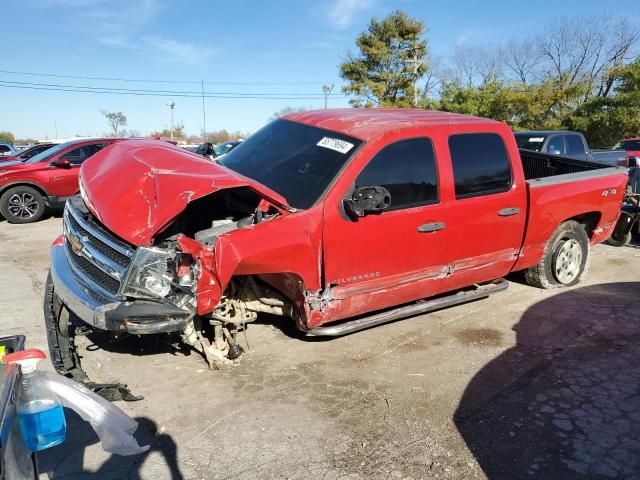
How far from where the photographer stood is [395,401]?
3.60 metres

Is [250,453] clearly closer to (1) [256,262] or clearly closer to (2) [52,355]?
(1) [256,262]

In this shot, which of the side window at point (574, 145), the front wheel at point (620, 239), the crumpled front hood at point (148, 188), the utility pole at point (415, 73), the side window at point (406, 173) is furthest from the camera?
the utility pole at point (415, 73)

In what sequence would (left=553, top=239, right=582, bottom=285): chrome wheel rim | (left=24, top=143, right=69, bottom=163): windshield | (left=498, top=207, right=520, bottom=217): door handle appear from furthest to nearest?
(left=24, top=143, right=69, bottom=163): windshield → (left=553, top=239, right=582, bottom=285): chrome wheel rim → (left=498, top=207, right=520, bottom=217): door handle

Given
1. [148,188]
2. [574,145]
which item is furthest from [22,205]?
[574,145]

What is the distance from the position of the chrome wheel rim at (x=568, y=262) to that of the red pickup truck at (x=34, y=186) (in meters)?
9.14

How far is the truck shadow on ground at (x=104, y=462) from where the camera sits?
2.80m

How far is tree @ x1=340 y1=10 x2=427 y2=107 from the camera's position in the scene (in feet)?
110

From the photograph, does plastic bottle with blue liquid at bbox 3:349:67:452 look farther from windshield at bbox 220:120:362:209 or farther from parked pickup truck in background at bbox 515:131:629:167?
parked pickup truck in background at bbox 515:131:629:167

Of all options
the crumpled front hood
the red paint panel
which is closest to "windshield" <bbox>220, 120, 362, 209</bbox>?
the crumpled front hood

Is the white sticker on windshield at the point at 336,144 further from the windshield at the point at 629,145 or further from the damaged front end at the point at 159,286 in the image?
the windshield at the point at 629,145

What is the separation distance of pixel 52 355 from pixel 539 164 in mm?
6267

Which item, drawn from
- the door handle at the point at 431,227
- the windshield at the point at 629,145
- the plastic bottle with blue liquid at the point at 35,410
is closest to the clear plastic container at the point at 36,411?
the plastic bottle with blue liquid at the point at 35,410

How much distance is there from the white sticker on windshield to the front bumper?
183 centimetres

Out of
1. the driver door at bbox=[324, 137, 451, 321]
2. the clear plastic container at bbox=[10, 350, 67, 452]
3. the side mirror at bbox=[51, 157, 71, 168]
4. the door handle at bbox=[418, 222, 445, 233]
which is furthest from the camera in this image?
the side mirror at bbox=[51, 157, 71, 168]
